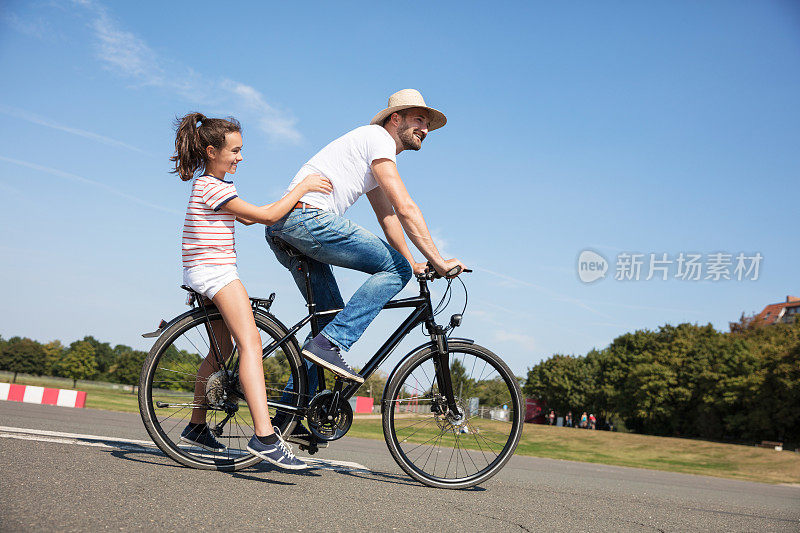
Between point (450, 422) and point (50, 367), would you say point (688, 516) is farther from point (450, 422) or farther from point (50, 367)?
point (50, 367)

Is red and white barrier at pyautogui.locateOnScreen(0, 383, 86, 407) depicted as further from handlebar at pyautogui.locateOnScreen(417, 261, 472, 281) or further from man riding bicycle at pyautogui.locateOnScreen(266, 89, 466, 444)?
handlebar at pyautogui.locateOnScreen(417, 261, 472, 281)

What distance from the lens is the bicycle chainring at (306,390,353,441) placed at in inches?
152

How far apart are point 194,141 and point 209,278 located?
34.0 inches

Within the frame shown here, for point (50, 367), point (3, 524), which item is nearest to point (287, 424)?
point (3, 524)

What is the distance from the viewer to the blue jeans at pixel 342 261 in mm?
3738

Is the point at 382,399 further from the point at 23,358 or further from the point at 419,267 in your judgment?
the point at 23,358

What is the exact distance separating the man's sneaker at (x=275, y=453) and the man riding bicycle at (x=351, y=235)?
0.36 metres

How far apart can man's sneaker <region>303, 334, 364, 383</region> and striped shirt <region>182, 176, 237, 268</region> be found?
0.72 meters

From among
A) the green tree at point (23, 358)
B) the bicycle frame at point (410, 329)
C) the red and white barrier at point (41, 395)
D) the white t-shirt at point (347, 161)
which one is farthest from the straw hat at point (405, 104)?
the green tree at point (23, 358)

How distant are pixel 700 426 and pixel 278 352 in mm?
62699

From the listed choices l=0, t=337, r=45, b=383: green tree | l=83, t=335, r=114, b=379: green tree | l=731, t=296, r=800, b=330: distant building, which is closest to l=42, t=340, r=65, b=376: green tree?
l=0, t=337, r=45, b=383: green tree

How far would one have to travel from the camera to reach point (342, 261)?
386 centimetres

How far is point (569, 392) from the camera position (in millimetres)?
79375

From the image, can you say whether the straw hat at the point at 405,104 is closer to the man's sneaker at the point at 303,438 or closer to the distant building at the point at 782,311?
the man's sneaker at the point at 303,438
